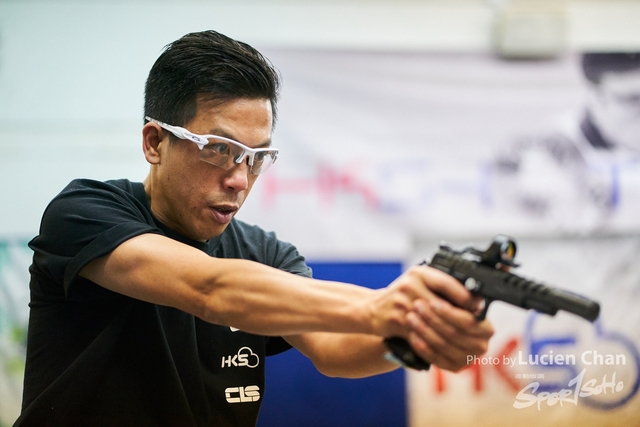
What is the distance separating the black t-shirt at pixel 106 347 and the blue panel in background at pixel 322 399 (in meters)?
2.31

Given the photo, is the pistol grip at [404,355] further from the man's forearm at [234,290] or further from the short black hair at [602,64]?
the short black hair at [602,64]

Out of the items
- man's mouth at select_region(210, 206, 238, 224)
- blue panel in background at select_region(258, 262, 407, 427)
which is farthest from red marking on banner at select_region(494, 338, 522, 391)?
man's mouth at select_region(210, 206, 238, 224)

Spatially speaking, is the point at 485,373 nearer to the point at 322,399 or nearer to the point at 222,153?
the point at 322,399

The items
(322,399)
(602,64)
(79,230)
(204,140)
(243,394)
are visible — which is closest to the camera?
(79,230)

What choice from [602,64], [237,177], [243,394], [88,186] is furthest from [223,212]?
[602,64]

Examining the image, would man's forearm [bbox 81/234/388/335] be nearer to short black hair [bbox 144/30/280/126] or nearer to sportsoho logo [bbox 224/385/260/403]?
short black hair [bbox 144/30/280/126]

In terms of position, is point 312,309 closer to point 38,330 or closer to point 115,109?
point 38,330

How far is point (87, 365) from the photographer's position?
5.53ft

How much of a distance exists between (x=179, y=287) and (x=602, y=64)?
12.8 ft

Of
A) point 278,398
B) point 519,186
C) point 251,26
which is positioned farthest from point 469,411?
point 251,26

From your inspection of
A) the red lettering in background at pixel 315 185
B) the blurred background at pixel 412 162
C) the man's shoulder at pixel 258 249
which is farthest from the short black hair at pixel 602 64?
the man's shoulder at pixel 258 249

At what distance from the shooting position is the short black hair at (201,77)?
1705 mm

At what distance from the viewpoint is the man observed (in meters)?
1.40

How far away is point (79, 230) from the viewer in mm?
1517
